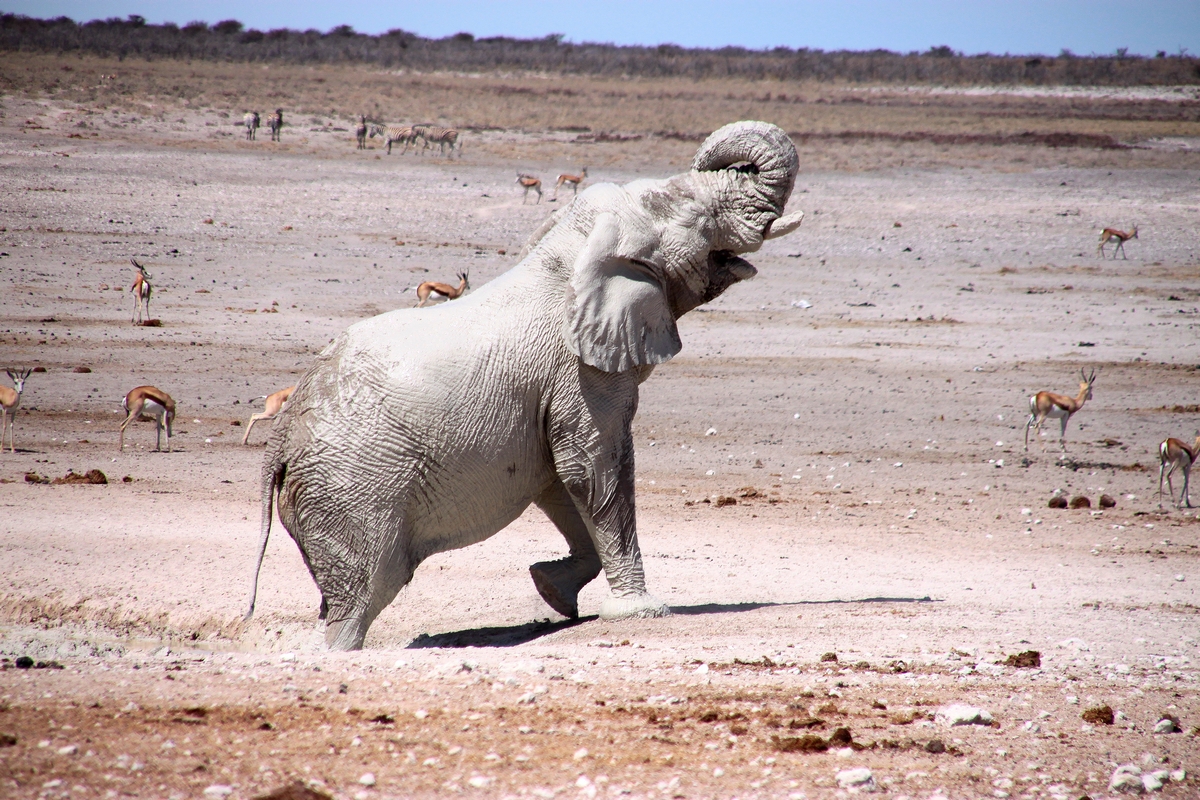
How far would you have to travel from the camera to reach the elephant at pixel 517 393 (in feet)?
17.8

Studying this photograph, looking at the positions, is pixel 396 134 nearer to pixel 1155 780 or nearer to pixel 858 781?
pixel 858 781

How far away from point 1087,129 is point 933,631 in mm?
37739

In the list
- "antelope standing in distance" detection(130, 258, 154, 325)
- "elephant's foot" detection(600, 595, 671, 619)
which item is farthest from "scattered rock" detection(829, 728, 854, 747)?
"antelope standing in distance" detection(130, 258, 154, 325)

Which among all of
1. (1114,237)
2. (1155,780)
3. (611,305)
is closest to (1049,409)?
(611,305)

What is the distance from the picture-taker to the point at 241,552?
785cm

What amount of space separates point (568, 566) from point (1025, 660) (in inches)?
93.1

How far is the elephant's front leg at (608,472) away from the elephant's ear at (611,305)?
15 centimetres

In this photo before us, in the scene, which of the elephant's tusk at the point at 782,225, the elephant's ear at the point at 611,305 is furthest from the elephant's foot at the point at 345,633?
the elephant's tusk at the point at 782,225

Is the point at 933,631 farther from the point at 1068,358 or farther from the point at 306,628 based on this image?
the point at 1068,358

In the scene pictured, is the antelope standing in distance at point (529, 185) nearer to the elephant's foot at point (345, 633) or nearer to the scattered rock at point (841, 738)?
the elephant's foot at point (345, 633)

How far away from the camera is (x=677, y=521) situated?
907 cm

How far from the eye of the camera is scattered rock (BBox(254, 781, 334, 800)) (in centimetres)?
322

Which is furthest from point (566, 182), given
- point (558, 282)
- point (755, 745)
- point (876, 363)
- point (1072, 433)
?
point (755, 745)

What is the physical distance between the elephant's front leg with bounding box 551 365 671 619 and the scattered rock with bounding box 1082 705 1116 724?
7.32 ft
